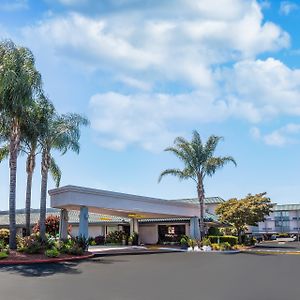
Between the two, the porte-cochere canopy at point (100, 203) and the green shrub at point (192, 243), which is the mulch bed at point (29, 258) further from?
the green shrub at point (192, 243)

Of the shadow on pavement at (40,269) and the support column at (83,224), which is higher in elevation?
the support column at (83,224)

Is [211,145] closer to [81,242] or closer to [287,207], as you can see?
[81,242]

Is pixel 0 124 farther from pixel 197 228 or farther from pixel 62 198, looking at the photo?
pixel 197 228

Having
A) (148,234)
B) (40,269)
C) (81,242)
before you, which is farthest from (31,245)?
(148,234)

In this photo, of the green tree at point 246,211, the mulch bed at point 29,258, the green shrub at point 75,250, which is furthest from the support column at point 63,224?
the green tree at point 246,211

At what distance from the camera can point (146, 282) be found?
1455 centimetres

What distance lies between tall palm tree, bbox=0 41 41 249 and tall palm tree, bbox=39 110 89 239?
2190mm

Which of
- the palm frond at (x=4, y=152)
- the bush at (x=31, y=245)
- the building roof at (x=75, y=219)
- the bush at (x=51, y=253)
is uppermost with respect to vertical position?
the palm frond at (x=4, y=152)

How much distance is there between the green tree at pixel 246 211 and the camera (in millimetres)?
44375

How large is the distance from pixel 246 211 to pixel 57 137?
24535 millimetres

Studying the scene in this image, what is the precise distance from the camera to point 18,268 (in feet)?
61.0

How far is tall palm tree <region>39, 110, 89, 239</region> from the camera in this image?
89.9 feet

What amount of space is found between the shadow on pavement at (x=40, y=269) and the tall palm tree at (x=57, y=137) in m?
7.71

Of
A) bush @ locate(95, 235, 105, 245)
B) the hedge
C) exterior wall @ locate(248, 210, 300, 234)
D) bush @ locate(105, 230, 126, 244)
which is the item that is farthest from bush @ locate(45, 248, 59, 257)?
exterior wall @ locate(248, 210, 300, 234)
